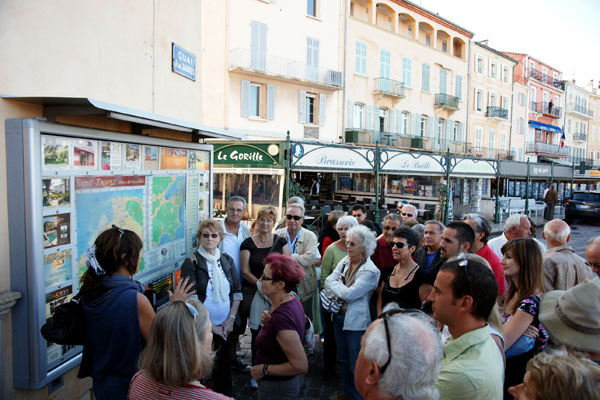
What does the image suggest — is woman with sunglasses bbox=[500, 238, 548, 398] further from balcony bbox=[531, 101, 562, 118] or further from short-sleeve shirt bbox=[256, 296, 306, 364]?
balcony bbox=[531, 101, 562, 118]

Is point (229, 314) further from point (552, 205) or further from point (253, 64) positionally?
point (552, 205)

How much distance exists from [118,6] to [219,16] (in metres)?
15.4

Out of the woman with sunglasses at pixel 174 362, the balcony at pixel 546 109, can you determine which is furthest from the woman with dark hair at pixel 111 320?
the balcony at pixel 546 109

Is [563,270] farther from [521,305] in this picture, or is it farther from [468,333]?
[468,333]

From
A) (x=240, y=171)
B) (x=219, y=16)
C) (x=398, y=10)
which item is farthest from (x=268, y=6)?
(x=240, y=171)

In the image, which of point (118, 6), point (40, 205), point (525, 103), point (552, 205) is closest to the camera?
A: point (40, 205)

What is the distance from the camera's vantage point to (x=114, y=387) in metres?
2.31

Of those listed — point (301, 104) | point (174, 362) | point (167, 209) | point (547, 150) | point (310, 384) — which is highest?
point (301, 104)

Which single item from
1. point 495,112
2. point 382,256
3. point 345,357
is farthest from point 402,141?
point 345,357

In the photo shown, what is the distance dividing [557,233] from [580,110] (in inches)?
2198

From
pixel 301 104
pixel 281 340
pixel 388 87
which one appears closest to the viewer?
pixel 281 340

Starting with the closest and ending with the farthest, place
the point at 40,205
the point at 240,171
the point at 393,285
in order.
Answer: the point at 40,205
the point at 393,285
the point at 240,171

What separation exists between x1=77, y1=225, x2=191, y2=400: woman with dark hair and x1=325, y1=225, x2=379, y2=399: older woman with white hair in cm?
192

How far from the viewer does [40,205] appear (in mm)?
2695
